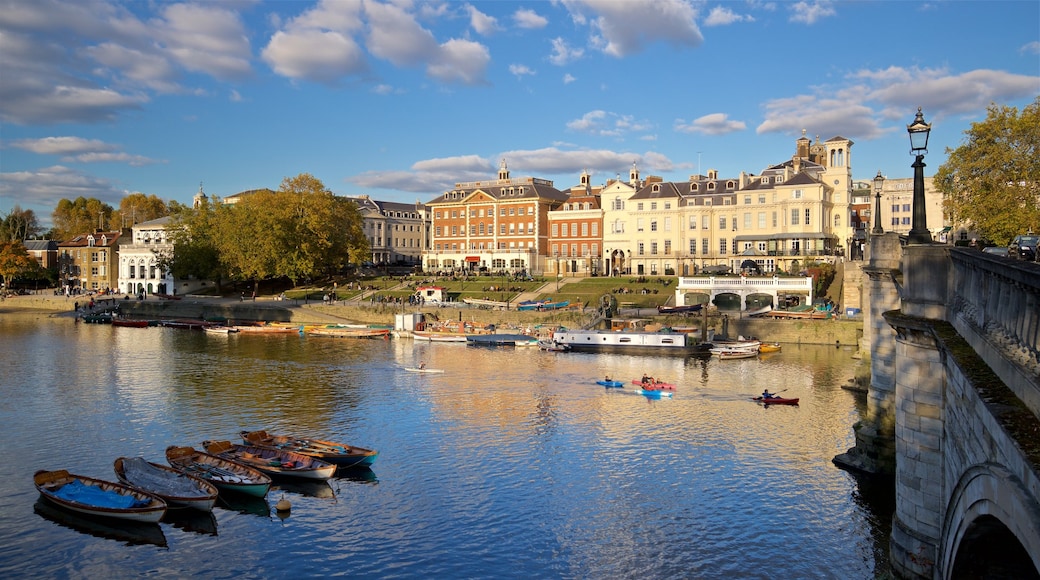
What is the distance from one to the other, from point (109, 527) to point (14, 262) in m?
112

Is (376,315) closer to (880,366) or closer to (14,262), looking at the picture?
(880,366)

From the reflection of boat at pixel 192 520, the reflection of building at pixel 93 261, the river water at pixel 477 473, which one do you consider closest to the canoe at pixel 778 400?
the river water at pixel 477 473

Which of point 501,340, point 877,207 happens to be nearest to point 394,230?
point 501,340

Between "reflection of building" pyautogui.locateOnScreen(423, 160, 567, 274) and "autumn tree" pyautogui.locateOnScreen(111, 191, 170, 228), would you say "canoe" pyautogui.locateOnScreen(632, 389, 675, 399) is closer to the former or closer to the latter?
"reflection of building" pyautogui.locateOnScreen(423, 160, 567, 274)

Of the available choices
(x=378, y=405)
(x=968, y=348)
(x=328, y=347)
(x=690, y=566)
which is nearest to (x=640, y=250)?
(x=328, y=347)

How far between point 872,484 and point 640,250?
69.3 m

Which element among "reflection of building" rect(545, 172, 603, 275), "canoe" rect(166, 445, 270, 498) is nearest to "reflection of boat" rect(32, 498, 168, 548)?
"canoe" rect(166, 445, 270, 498)

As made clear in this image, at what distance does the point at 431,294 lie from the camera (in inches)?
3290

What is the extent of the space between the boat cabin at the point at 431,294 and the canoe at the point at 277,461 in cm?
5409

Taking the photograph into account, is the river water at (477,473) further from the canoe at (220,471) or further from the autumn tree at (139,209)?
the autumn tree at (139,209)

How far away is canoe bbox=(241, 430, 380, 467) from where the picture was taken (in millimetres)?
28016

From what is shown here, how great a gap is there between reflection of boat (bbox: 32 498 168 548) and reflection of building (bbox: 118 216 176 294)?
290ft

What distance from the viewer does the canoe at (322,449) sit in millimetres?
28016

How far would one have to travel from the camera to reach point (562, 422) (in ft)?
116
